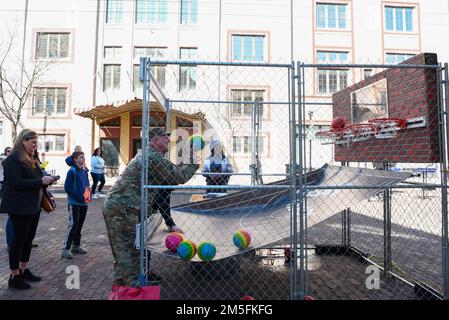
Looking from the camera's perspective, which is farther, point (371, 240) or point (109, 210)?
point (371, 240)

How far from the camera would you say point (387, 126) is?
14.1 feet

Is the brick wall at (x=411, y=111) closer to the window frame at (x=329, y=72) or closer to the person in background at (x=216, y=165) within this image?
the person in background at (x=216, y=165)

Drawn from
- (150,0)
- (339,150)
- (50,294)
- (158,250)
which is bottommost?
(50,294)

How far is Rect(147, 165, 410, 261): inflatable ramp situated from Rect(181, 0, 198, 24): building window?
67.4 ft

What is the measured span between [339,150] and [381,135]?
211 centimetres

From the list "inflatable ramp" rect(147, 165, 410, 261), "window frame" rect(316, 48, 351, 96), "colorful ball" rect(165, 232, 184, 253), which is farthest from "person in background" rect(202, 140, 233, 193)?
"window frame" rect(316, 48, 351, 96)

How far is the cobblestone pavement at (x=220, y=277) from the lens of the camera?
4.00m

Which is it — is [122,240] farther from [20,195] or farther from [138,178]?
[20,195]

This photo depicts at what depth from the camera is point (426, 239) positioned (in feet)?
22.4

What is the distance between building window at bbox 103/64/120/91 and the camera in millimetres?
22562

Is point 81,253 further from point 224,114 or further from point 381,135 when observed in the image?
point 224,114

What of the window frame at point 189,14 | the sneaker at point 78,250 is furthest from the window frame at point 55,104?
the sneaker at point 78,250

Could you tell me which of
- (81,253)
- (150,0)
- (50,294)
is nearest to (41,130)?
(150,0)

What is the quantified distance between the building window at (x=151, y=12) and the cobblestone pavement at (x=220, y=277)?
2039 cm
